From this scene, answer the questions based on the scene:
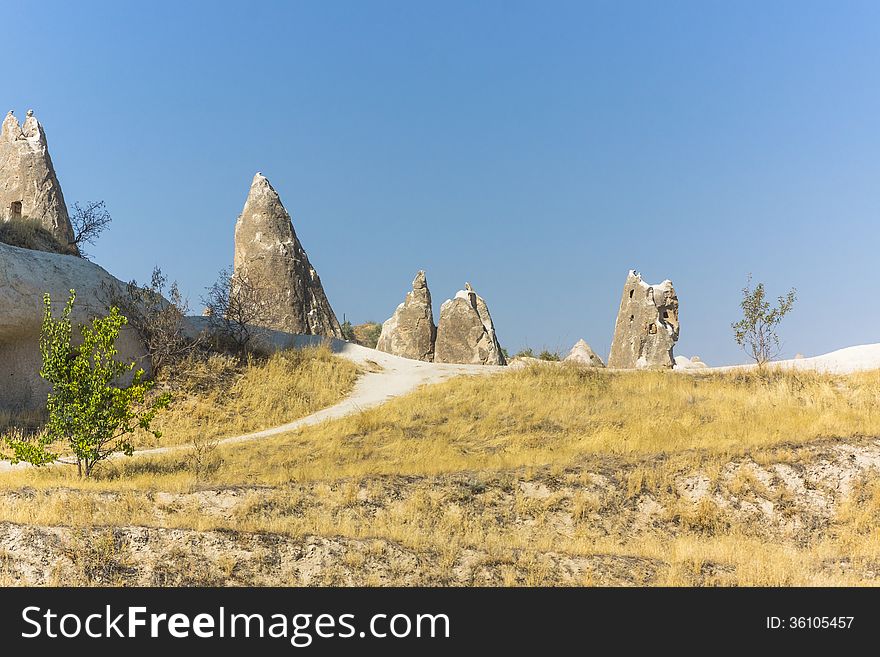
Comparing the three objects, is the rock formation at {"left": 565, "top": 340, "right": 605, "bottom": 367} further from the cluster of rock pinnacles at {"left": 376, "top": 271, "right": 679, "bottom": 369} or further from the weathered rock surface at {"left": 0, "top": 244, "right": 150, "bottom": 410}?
the weathered rock surface at {"left": 0, "top": 244, "right": 150, "bottom": 410}

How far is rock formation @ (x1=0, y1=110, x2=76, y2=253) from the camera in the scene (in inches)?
986

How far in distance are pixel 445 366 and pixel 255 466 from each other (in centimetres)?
1083

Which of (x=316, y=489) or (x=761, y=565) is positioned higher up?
(x=316, y=489)

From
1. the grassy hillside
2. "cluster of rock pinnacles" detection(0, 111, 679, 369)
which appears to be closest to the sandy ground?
the grassy hillside

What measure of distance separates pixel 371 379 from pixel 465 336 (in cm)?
808

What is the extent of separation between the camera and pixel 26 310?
17281 mm

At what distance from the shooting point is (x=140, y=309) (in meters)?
20.3

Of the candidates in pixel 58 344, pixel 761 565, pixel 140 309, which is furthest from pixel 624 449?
pixel 140 309

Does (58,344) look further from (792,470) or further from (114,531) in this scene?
(792,470)

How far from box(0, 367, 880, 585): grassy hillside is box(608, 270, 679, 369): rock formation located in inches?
393

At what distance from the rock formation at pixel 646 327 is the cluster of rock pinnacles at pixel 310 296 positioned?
34 mm

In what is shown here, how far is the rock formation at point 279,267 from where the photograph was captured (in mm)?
26922

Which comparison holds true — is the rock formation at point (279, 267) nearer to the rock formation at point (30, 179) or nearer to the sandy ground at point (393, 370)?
the sandy ground at point (393, 370)

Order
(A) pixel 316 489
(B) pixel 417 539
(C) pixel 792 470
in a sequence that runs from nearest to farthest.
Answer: (B) pixel 417 539 → (A) pixel 316 489 → (C) pixel 792 470
